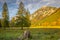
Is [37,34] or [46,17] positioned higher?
[46,17]

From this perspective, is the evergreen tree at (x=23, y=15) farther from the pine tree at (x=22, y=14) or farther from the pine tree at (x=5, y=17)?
the pine tree at (x=5, y=17)

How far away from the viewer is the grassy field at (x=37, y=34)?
4.34 metres

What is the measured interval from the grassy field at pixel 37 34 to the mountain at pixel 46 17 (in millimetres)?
159

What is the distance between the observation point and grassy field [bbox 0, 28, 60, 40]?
171 inches

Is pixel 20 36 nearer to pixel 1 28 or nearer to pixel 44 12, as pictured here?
pixel 1 28

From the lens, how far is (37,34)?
14.5 ft

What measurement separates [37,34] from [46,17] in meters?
0.50

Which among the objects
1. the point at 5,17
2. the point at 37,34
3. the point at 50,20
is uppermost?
the point at 5,17

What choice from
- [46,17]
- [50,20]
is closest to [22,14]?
[46,17]

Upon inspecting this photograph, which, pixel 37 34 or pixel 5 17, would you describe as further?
pixel 5 17

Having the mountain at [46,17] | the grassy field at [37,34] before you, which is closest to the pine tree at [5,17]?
the grassy field at [37,34]

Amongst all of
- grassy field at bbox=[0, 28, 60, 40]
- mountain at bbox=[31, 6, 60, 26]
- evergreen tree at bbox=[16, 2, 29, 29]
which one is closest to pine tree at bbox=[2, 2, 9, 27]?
grassy field at bbox=[0, 28, 60, 40]

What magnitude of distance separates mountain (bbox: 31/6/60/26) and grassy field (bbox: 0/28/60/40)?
16 cm

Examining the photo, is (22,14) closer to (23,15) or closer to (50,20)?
(23,15)
